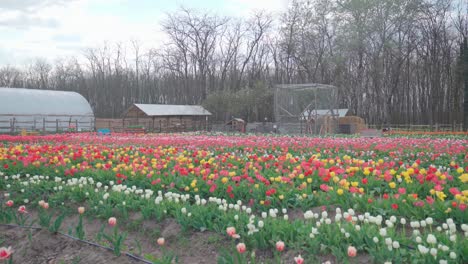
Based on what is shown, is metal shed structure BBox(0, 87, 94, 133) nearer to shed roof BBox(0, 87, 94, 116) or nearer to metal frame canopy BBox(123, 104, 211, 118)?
shed roof BBox(0, 87, 94, 116)

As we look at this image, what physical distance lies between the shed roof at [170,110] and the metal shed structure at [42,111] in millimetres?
6003

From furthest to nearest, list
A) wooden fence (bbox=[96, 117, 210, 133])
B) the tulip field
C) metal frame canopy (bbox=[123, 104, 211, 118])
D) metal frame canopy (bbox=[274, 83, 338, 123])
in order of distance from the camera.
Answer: metal frame canopy (bbox=[123, 104, 211, 118]) < wooden fence (bbox=[96, 117, 210, 133]) < metal frame canopy (bbox=[274, 83, 338, 123]) < the tulip field

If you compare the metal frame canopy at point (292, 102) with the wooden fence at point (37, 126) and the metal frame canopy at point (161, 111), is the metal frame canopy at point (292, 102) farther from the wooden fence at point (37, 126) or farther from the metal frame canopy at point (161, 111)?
the wooden fence at point (37, 126)

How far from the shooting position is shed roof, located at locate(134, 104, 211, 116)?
42.4 metres

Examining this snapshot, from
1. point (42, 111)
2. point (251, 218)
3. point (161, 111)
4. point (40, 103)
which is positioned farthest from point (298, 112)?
point (251, 218)

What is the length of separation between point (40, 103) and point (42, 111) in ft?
3.27

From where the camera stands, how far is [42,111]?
39594 millimetres

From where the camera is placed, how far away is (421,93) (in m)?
47.4

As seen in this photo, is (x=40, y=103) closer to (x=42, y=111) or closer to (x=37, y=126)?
(x=42, y=111)

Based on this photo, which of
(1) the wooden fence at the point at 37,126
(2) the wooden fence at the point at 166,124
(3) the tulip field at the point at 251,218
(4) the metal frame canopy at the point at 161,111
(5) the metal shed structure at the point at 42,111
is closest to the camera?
(3) the tulip field at the point at 251,218

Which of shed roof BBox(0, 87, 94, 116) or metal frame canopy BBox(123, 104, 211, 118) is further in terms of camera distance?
metal frame canopy BBox(123, 104, 211, 118)

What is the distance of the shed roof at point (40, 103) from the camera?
123 feet

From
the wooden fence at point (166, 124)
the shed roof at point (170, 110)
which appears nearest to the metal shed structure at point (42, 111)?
the wooden fence at point (166, 124)

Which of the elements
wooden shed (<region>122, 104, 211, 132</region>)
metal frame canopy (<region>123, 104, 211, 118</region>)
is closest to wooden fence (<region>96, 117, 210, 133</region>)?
wooden shed (<region>122, 104, 211, 132</region>)
